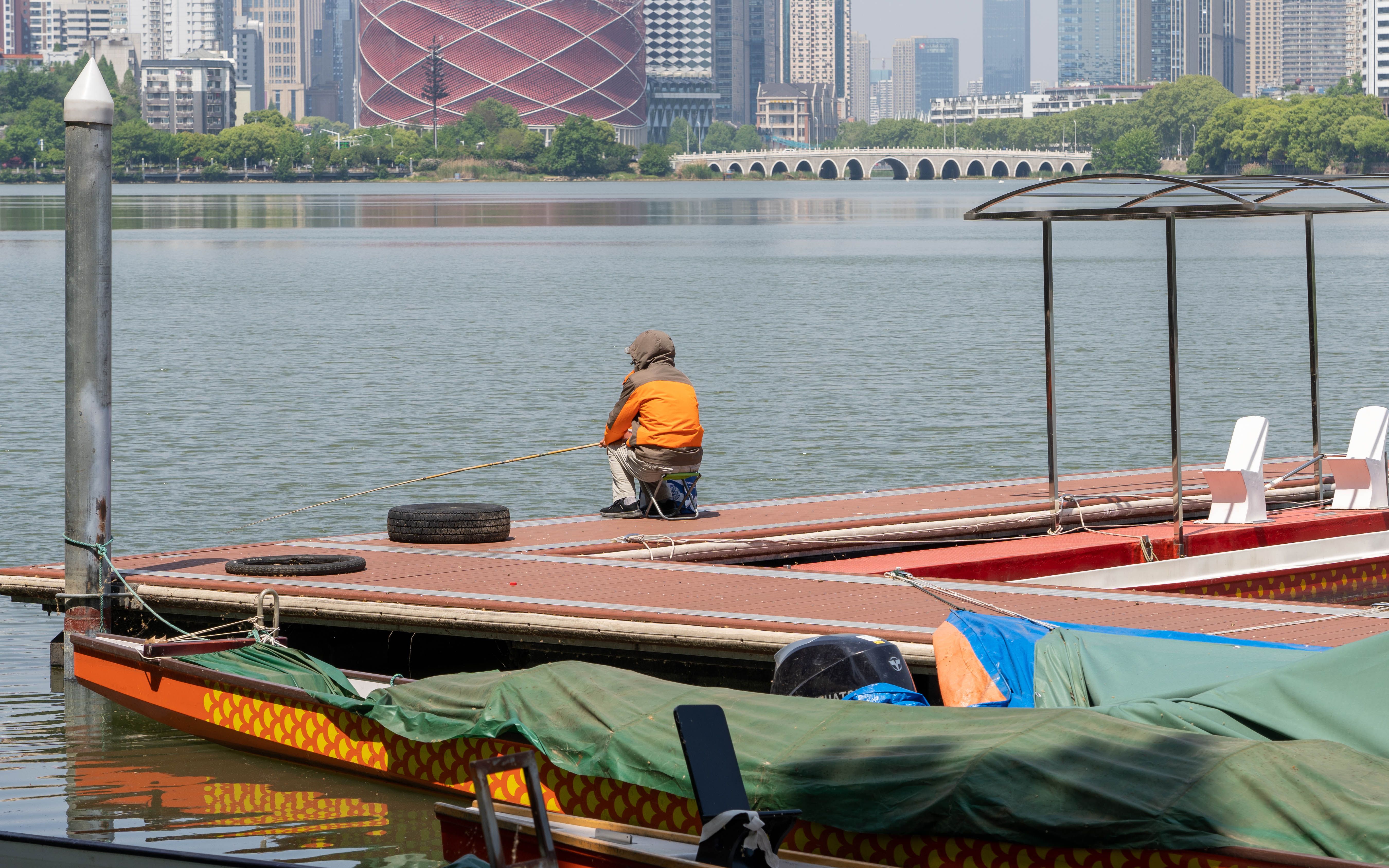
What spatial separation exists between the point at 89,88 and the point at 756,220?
272ft

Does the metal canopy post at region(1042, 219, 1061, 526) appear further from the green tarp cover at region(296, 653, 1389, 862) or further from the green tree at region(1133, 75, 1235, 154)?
the green tree at region(1133, 75, 1235, 154)

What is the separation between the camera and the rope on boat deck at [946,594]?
7578 mm

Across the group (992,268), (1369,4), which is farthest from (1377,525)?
(1369,4)

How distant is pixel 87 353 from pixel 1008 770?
562cm

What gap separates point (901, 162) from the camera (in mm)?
178250

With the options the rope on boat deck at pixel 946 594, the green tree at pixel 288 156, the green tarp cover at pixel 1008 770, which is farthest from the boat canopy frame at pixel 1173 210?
the green tree at pixel 288 156

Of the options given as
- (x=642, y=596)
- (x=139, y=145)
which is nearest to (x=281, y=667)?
(x=642, y=596)

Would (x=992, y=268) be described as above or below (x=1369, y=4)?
below

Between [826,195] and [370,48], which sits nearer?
[826,195]

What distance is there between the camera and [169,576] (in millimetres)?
9141

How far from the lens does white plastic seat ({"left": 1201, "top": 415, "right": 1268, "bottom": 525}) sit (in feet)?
35.6

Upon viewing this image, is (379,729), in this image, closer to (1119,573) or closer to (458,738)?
(458,738)

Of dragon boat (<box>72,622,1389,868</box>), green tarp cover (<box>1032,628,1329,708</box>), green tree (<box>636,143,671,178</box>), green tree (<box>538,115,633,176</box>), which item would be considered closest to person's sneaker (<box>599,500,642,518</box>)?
dragon boat (<box>72,622,1389,868</box>)

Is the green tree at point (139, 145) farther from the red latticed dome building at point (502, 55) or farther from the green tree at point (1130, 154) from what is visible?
the green tree at point (1130, 154)
